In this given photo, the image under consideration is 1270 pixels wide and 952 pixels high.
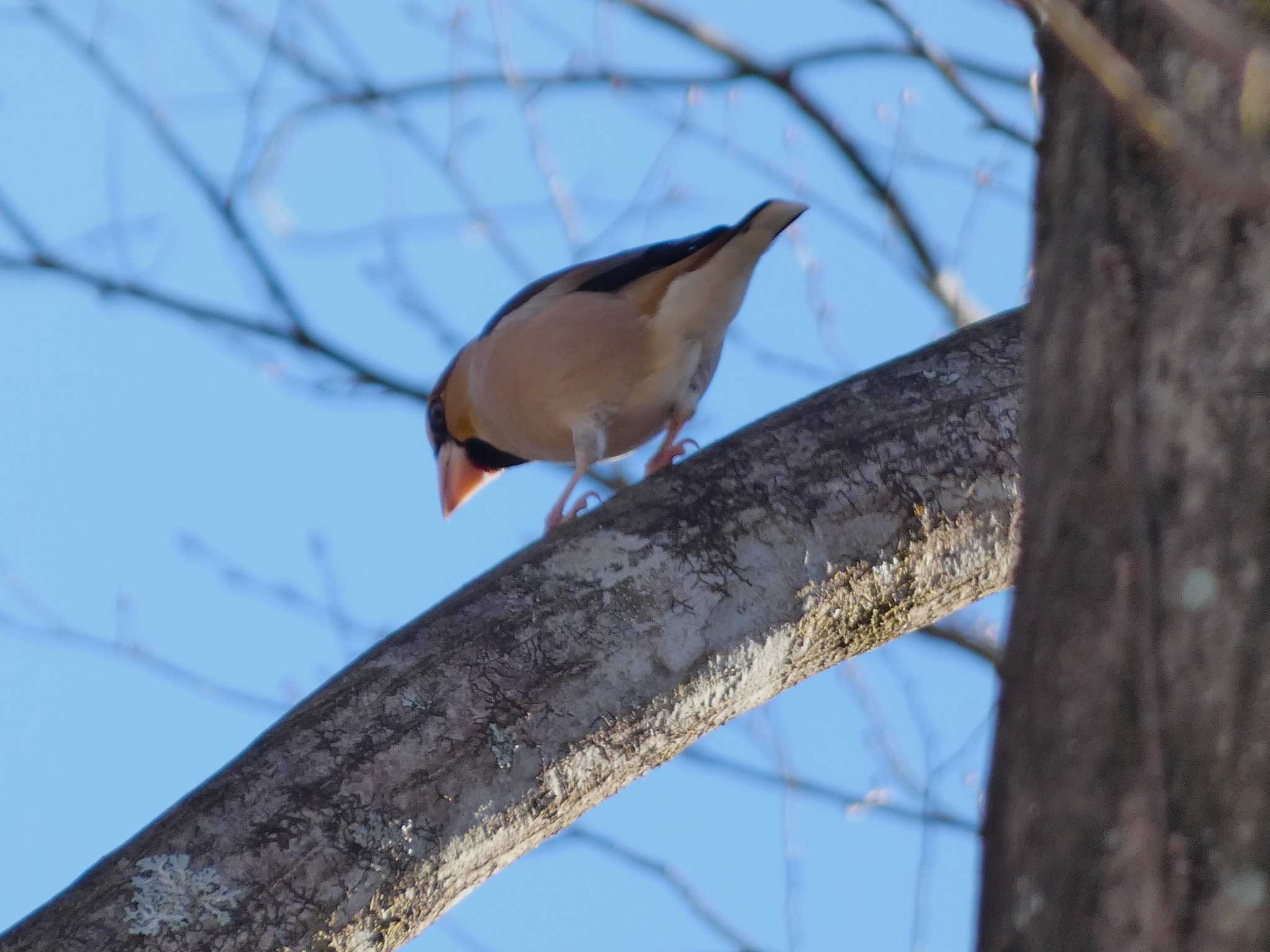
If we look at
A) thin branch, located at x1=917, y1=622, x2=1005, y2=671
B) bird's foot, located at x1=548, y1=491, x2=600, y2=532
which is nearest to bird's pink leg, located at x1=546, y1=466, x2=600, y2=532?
bird's foot, located at x1=548, y1=491, x2=600, y2=532

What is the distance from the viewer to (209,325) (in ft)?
11.7

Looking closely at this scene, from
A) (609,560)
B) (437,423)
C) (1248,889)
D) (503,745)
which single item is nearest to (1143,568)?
(1248,889)

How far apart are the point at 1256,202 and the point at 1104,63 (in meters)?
0.21

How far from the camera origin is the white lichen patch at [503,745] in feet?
6.07

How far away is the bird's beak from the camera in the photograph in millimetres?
5129

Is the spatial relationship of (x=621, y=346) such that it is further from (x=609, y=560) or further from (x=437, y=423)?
(x=609, y=560)

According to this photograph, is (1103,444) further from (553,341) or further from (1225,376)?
(553,341)

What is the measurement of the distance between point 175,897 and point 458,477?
11.7 feet

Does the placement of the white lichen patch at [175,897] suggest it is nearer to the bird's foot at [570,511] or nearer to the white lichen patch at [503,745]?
the white lichen patch at [503,745]

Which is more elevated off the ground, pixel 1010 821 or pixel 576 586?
pixel 576 586

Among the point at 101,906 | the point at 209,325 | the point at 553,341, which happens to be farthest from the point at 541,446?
the point at 101,906

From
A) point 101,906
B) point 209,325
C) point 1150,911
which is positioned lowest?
point 1150,911

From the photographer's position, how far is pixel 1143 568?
3.07 feet

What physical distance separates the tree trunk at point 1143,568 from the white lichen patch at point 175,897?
1.06m
